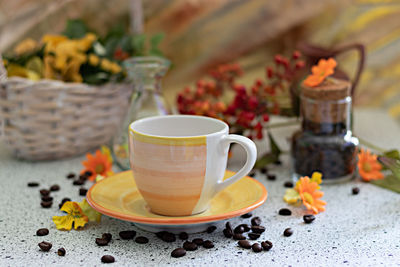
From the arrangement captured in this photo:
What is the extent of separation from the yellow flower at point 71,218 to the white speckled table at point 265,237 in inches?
0.4

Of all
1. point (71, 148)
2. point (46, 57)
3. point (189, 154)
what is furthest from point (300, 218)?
point (46, 57)

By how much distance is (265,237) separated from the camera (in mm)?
663

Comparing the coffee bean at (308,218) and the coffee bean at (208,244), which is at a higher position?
the coffee bean at (208,244)

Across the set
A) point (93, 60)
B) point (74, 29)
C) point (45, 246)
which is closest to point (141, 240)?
point (45, 246)

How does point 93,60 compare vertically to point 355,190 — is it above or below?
above

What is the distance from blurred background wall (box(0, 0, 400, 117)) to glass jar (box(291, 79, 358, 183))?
77 centimetres

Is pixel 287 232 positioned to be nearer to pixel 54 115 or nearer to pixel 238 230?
pixel 238 230

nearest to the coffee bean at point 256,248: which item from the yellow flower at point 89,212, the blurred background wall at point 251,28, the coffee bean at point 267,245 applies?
the coffee bean at point 267,245

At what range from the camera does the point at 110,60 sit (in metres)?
1.10

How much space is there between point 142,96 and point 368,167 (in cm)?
47

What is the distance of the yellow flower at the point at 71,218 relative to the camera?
687 millimetres

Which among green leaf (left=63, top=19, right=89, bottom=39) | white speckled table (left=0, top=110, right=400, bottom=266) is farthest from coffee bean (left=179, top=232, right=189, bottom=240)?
green leaf (left=63, top=19, right=89, bottom=39)

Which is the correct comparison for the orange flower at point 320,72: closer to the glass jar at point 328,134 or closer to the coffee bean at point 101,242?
the glass jar at point 328,134

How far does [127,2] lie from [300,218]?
1.06m
